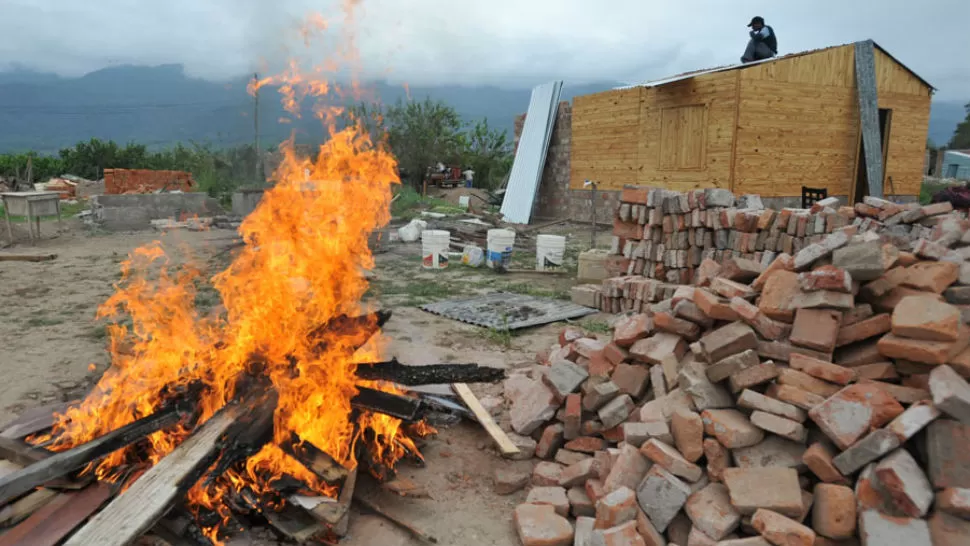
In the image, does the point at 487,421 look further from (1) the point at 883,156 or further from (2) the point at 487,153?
(2) the point at 487,153

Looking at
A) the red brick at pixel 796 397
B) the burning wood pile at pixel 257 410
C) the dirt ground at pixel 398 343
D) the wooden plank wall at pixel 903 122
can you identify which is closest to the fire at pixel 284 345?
the burning wood pile at pixel 257 410

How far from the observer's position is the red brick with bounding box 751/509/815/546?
269 cm

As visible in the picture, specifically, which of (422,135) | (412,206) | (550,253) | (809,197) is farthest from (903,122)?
(422,135)

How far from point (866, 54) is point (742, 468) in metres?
14.6

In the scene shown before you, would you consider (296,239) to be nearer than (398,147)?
Yes

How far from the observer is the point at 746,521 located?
2.89 m

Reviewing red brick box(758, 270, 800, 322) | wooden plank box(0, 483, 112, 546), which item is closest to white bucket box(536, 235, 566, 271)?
red brick box(758, 270, 800, 322)

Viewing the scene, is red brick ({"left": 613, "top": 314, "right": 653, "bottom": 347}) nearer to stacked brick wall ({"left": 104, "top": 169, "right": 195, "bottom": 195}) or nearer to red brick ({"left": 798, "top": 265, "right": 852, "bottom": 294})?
red brick ({"left": 798, "top": 265, "right": 852, "bottom": 294})

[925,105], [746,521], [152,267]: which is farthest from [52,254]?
[925,105]

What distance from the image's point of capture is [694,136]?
14.0 metres

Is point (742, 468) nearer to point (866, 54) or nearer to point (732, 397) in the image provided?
point (732, 397)

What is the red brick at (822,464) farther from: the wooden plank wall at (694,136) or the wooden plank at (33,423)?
the wooden plank wall at (694,136)

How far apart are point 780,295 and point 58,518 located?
4125 millimetres

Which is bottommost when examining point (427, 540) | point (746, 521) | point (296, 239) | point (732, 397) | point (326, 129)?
point (427, 540)
